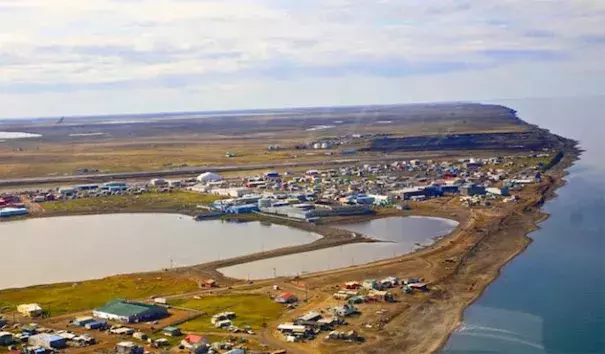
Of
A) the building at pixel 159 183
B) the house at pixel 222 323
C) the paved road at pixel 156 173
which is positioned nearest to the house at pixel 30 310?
the house at pixel 222 323

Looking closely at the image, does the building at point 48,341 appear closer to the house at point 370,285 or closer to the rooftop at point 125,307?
the rooftop at point 125,307

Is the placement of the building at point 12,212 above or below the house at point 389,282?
above

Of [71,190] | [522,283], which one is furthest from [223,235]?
[71,190]

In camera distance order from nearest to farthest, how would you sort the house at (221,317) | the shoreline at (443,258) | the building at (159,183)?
the shoreline at (443,258), the house at (221,317), the building at (159,183)

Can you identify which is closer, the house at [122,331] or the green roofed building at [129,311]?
the house at [122,331]

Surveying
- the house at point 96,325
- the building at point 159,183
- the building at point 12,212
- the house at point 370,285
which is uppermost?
the building at point 159,183

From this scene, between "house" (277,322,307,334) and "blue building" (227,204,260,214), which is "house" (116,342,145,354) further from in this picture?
"blue building" (227,204,260,214)

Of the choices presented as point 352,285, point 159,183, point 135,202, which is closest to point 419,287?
point 352,285
